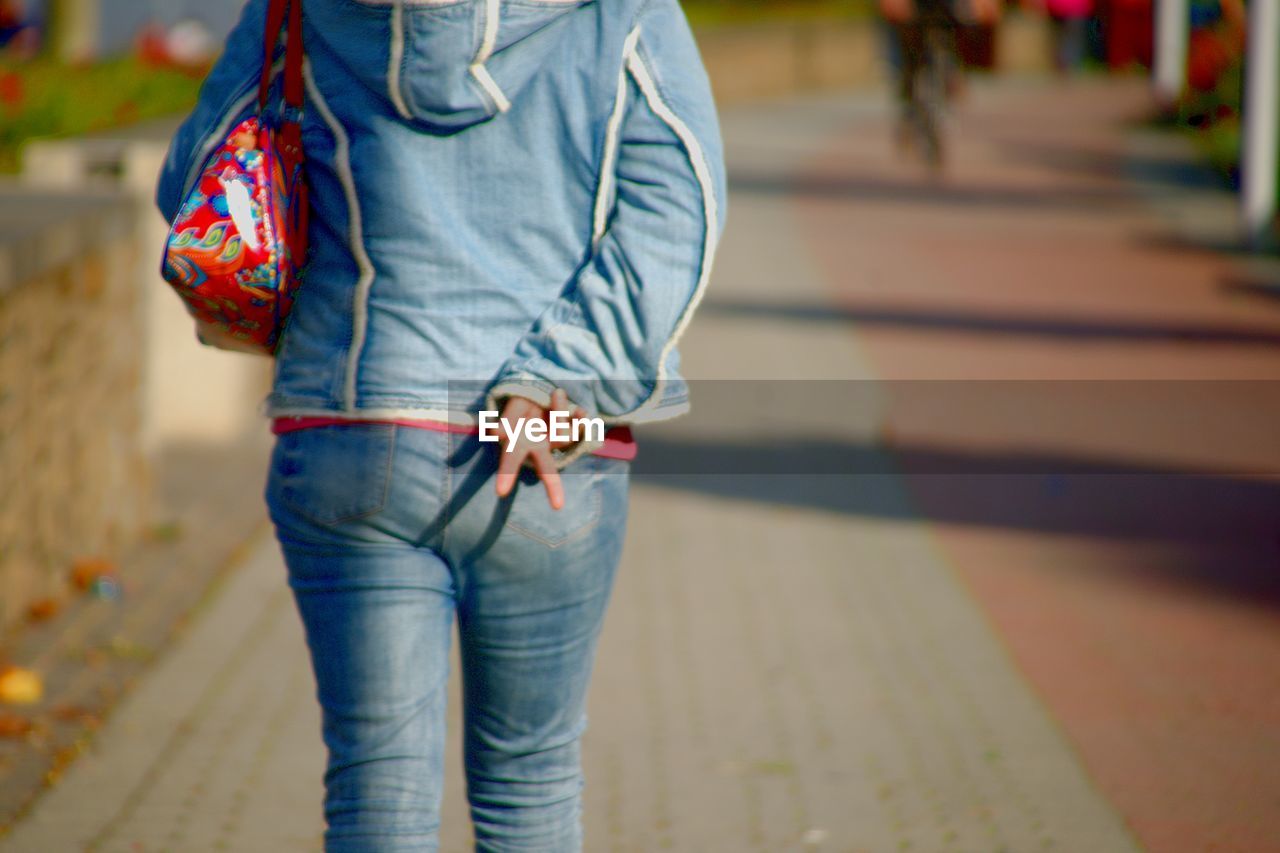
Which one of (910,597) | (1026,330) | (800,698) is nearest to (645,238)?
(800,698)

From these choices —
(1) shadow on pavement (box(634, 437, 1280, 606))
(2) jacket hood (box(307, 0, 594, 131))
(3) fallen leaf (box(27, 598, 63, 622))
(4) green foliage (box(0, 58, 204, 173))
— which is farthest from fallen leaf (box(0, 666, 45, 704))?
(4) green foliage (box(0, 58, 204, 173))

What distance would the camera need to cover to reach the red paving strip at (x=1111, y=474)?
171 inches

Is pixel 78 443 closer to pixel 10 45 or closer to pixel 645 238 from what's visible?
pixel 645 238

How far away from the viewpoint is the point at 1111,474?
272 inches

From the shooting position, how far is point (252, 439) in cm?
760

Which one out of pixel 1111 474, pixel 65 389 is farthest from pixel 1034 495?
pixel 65 389

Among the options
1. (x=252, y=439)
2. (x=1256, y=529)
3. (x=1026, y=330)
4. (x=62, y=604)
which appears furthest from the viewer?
(x=1026, y=330)

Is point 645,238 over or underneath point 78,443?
over

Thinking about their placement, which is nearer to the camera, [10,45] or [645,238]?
[645,238]

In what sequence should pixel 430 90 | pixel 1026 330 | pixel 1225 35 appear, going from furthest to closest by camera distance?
pixel 1225 35 → pixel 1026 330 → pixel 430 90

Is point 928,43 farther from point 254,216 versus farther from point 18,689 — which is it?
point 254,216

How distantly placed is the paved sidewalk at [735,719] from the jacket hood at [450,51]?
203 cm

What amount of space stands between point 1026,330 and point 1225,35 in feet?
43.3

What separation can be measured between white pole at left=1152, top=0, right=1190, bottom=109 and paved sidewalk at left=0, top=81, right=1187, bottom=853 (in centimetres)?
1773
